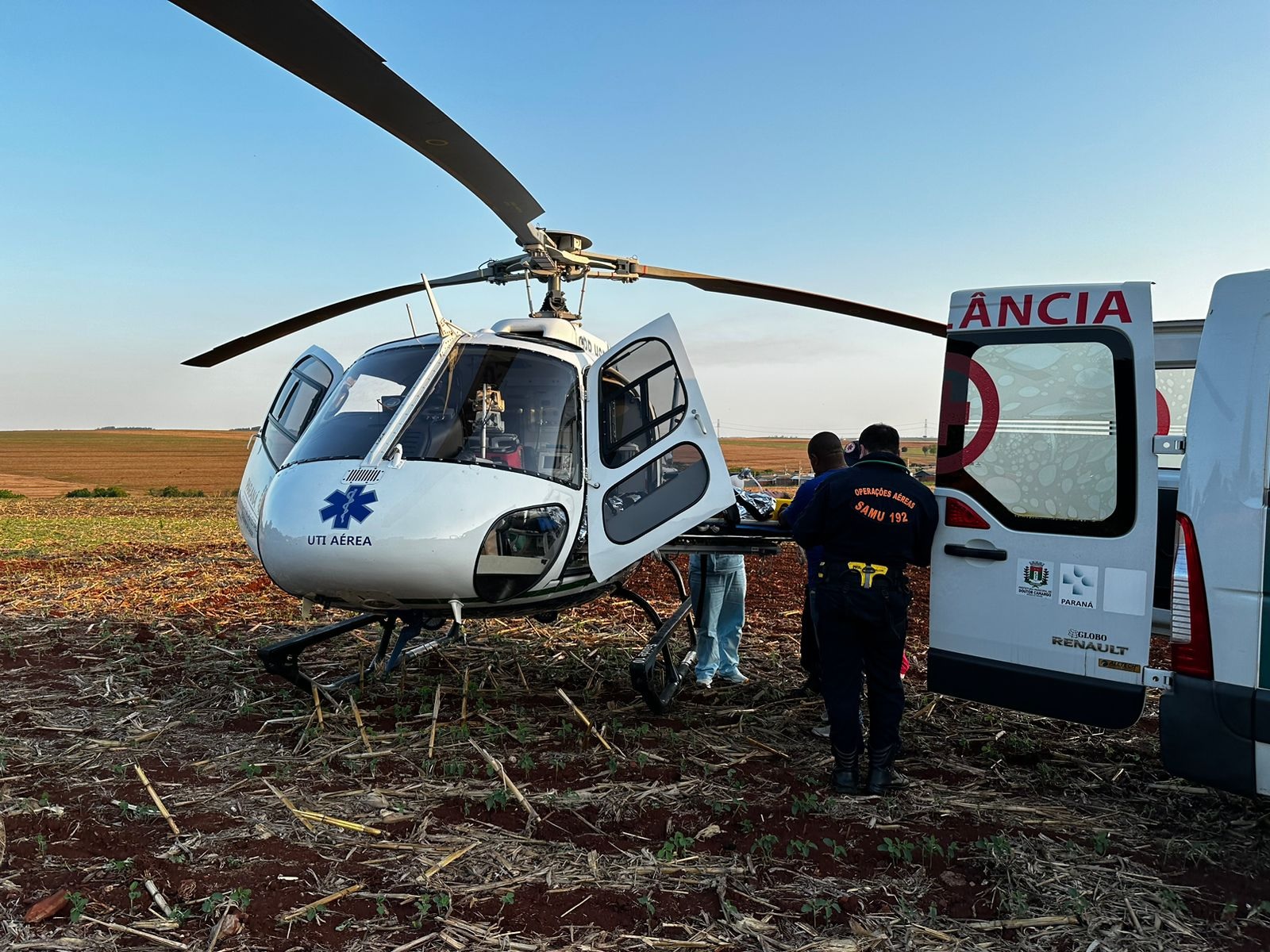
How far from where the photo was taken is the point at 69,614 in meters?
9.35

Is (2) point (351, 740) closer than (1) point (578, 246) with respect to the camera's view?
Yes

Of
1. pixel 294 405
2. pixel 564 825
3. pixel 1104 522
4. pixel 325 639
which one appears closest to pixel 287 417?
pixel 294 405

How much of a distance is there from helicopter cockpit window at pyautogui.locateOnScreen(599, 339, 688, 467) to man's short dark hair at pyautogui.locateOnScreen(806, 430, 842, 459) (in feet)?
3.98

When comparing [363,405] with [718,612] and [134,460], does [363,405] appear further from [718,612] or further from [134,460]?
[134,460]

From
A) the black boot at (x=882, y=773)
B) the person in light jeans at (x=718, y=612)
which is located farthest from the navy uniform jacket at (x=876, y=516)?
the person in light jeans at (x=718, y=612)

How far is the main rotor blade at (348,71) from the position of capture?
356 cm

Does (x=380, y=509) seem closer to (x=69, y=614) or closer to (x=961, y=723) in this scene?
(x=961, y=723)

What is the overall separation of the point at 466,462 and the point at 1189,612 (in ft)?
12.2

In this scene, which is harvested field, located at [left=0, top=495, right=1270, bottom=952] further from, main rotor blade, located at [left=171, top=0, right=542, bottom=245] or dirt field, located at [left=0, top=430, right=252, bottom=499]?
dirt field, located at [left=0, top=430, right=252, bottom=499]

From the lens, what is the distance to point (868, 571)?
4.63 m

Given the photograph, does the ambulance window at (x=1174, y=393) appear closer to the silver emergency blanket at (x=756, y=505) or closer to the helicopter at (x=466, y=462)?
the silver emergency blanket at (x=756, y=505)

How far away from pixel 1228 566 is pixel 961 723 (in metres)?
2.72

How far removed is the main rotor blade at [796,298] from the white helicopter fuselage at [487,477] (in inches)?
70.5

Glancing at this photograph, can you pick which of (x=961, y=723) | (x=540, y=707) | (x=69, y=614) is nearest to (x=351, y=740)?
(x=540, y=707)
